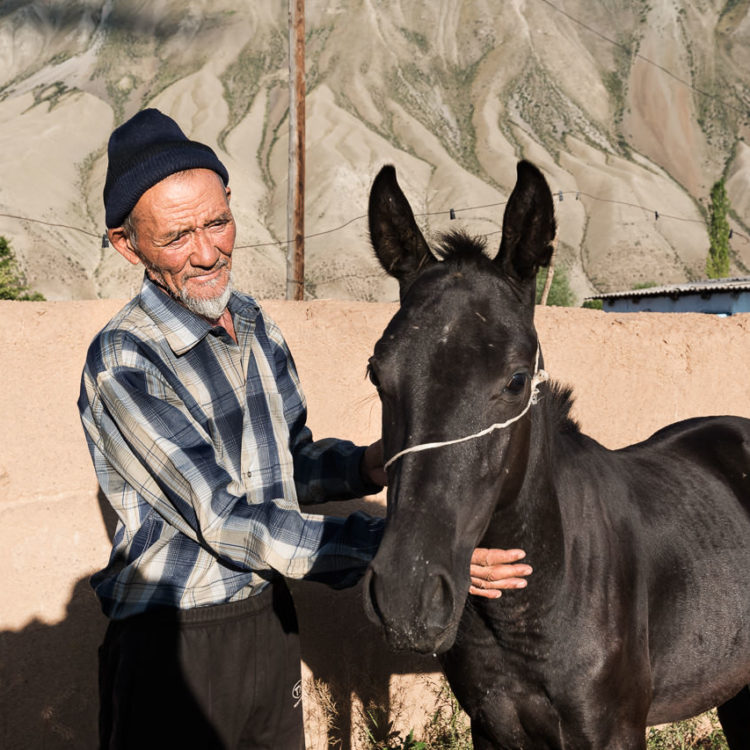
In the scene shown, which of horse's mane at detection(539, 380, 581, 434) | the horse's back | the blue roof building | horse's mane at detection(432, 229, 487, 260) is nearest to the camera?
horse's mane at detection(432, 229, 487, 260)

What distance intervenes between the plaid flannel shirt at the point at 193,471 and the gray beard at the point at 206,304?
4 cm

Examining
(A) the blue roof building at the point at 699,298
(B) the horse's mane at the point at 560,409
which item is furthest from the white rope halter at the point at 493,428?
(A) the blue roof building at the point at 699,298

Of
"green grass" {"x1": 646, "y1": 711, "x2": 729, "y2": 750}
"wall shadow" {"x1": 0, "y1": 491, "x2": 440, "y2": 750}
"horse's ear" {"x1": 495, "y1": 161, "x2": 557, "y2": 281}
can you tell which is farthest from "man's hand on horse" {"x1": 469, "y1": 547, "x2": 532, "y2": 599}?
"green grass" {"x1": 646, "y1": 711, "x2": 729, "y2": 750}

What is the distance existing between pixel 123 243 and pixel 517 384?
133 cm

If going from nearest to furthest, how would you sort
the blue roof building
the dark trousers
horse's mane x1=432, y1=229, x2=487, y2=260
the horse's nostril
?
the horse's nostril
the dark trousers
horse's mane x1=432, y1=229, x2=487, y2=260
the blue roof building

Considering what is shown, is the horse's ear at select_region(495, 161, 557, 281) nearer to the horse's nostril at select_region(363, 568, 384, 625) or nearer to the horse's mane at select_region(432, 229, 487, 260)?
the horse's mane at select_region(432, 229, 487, 260)

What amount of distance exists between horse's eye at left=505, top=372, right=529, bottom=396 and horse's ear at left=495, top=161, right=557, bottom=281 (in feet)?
1.31

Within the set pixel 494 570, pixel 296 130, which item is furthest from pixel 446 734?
pixel 296 130

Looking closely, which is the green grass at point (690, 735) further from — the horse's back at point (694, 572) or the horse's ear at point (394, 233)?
the horse's ear at point (394, 233)

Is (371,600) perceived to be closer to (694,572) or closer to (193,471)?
(193,471)

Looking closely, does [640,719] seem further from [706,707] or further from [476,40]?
[476,40]

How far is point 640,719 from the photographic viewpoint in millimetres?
2527

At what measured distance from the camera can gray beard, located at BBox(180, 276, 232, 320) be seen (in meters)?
2.27

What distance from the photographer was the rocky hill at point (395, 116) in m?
71.8
